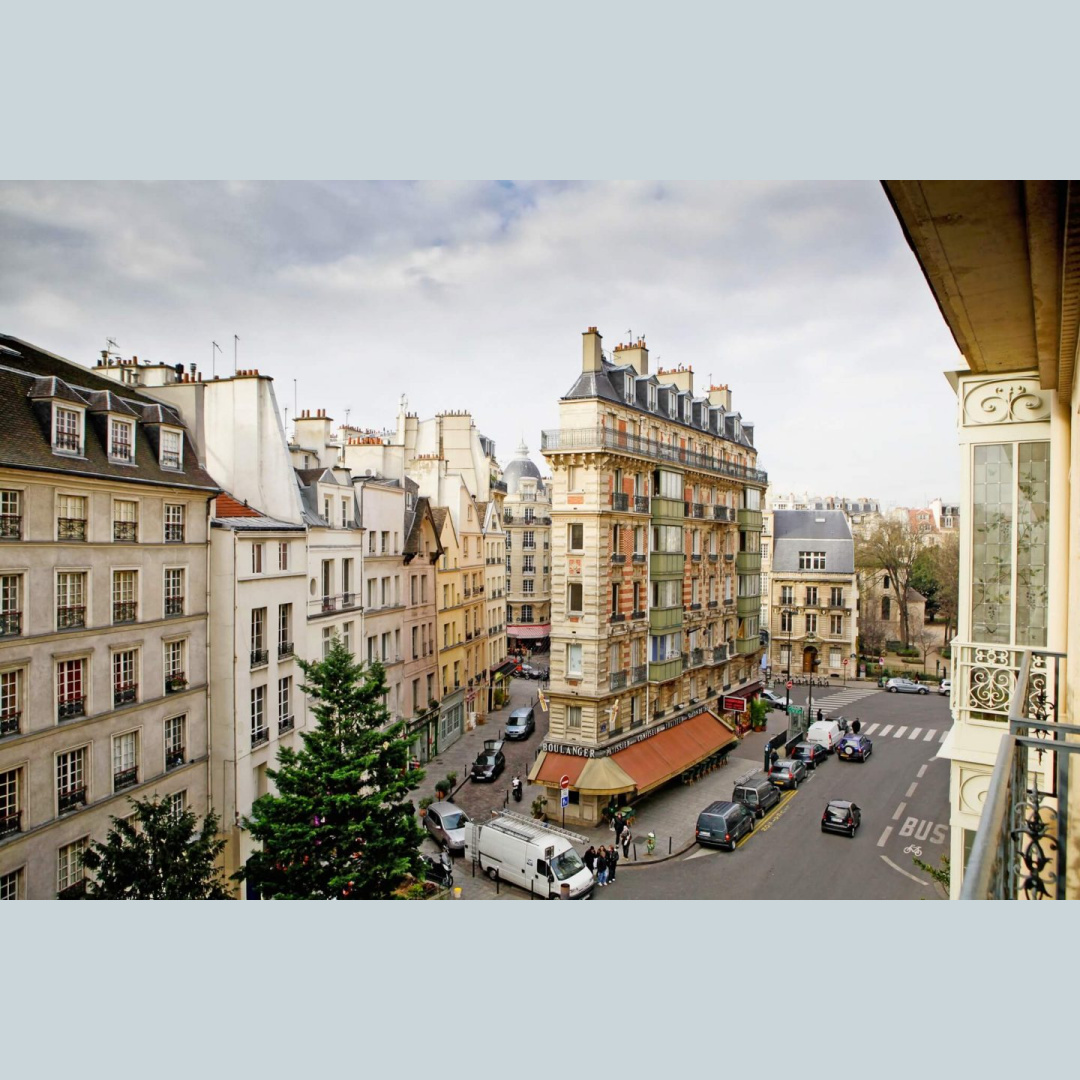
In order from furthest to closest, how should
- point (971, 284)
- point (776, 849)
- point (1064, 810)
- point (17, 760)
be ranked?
1. point (776, 849)
2. point (17, 760)
3. point (971, 284)
4. point (1064, 810)

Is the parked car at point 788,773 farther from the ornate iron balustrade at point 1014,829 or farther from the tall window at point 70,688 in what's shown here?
the ornate iron balustrade at point 1014,829

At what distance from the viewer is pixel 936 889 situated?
8.52 m

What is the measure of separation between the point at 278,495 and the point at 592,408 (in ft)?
16.1

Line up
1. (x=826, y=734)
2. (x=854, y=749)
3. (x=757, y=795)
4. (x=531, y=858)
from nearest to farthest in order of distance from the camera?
(x=531, y=858) → (x=757, y=795) → (x=854, y=749) → (x=826, y=734)

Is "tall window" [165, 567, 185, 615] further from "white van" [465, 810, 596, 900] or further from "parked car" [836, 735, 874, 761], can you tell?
"parked car" [836, 735, 874, 761]

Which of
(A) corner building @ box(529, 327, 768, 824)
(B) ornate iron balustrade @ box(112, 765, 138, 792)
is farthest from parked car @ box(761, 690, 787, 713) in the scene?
(B) ornate iron balustrade @ box(112, 765, 138, 792)

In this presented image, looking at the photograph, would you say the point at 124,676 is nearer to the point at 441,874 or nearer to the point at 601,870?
the point at 441,874

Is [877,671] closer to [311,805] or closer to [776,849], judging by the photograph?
[776,849]

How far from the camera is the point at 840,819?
10.3m

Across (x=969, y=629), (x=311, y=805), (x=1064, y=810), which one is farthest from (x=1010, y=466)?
(x=311, y=805)

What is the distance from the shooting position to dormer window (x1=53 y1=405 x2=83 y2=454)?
5254 mm

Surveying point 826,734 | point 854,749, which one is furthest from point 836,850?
point 826,734

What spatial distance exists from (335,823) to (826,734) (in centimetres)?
1204

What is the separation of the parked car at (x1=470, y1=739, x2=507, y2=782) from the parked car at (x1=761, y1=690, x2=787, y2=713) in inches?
307
